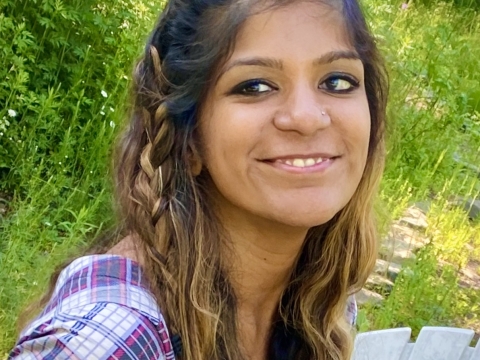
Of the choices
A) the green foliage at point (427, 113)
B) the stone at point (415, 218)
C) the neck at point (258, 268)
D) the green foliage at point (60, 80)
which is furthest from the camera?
the green foliage at point (427, 113)

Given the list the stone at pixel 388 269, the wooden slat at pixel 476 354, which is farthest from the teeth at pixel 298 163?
the stone at pixel 388 269

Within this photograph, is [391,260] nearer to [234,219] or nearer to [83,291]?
[234,219]

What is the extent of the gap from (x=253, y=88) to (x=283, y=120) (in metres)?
0.10

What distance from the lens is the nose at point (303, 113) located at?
151 centimetres

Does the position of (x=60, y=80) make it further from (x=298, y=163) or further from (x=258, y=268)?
(x=298, y=163)

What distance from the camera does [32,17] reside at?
3422mm

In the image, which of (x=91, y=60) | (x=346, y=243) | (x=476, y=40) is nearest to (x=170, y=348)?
(x=346, y=243)

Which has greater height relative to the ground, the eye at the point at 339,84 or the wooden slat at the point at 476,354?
the eye at the point at 339,84

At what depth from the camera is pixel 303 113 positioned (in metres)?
1.52

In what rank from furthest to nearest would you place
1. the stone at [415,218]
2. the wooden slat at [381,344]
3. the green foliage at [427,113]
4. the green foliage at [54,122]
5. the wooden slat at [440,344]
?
the green foliage at [427,113], the stone at [415,218], the green foliage at [54,122], the wooden slat at [440,344], the wooden slat at [381,344]

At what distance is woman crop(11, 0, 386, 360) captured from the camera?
152 cm

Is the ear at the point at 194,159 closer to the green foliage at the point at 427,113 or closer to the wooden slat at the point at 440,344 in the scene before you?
the wooden slat at the point at 440,344

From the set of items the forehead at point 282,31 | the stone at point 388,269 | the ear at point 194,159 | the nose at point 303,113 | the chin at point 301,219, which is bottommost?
the stone at point 388,269

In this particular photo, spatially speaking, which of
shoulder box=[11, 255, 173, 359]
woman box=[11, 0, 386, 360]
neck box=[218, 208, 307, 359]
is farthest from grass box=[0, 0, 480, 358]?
shoulder box=[11, 255, 173, 359]
